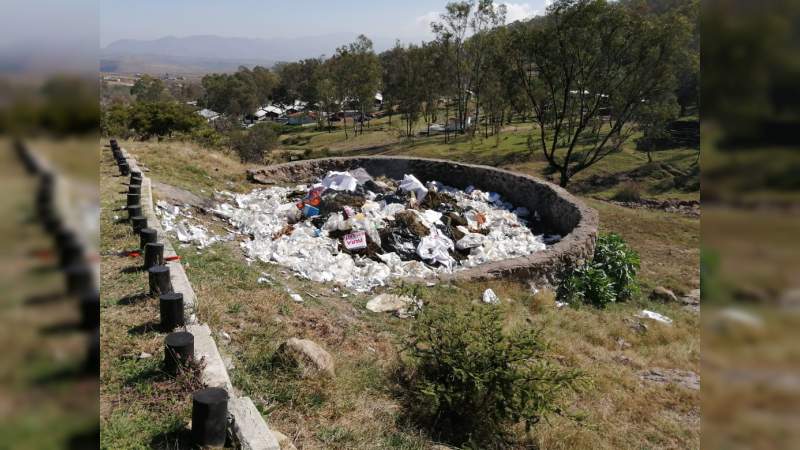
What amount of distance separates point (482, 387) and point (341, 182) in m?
9.63

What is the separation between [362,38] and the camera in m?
43.4

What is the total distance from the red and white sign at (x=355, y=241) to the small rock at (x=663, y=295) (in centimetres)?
522

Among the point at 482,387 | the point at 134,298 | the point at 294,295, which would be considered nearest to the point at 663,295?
the point at 294,295

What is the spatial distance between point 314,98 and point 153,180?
138ft

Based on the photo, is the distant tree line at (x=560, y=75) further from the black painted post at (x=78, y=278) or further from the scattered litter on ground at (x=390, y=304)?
the scattered litter on ground at (x=390, y=304)

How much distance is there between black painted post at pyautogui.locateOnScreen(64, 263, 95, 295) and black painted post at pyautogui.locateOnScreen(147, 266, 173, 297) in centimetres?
446

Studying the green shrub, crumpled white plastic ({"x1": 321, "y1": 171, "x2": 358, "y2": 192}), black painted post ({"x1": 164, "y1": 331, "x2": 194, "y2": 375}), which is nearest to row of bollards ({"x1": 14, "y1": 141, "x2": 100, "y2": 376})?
black painted post ({"x1": 164, "y1": 331, "x2": 194, "y2": 375})

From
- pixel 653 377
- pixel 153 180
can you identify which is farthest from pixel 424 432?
pixel 153 180

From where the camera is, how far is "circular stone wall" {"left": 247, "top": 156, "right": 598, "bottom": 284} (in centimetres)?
832

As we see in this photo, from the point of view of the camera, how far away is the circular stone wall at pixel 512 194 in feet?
27.3

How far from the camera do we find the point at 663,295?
934cm

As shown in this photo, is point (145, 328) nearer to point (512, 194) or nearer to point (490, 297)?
point (490, 297)

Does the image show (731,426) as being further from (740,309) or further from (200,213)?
(200,213)

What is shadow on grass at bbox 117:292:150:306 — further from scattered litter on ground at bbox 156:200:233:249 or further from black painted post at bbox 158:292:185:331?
scattered litter on ground at bbox 156:200:233:249
